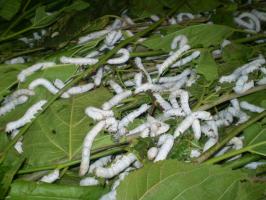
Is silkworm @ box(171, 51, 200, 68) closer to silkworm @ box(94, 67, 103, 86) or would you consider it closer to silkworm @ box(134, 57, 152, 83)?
silkworm @ box(134, 57, 152, 83)

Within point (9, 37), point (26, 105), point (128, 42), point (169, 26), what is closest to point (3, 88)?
point (26, 105)

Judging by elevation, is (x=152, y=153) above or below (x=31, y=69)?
below

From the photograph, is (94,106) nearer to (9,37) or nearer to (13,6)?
(9,37)

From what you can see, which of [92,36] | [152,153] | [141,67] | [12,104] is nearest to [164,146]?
[152,153]

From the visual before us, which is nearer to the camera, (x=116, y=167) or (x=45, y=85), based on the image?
(x=116, y=167)

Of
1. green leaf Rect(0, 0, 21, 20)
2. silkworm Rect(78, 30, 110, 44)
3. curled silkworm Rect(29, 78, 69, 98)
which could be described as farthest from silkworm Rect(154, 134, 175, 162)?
green leaf Rect(0, 0, 21, 20)

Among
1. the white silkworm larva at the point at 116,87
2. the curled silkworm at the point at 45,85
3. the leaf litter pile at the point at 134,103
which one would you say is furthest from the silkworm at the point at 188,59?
the curled silkworm at the point at 45,85

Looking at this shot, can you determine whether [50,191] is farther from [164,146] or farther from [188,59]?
[188,59]
